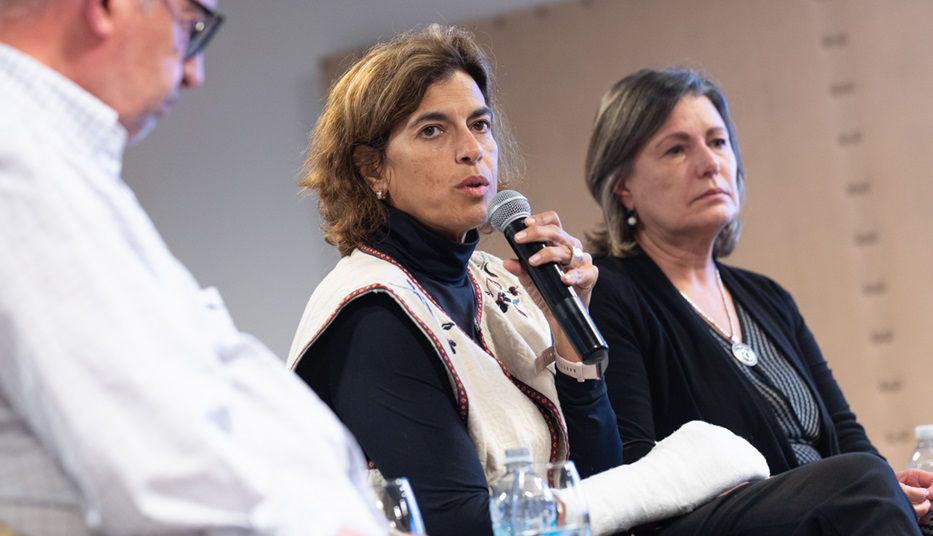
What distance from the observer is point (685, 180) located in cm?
267

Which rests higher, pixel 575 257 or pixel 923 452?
pixel 575 257

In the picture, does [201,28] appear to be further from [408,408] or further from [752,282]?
[752,282]

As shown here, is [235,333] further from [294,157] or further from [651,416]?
→ [294,157]

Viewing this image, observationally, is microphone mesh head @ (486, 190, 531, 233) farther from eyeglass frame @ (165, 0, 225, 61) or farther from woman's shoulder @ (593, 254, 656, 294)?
eyeglass frame @ (165, 0, 225, 61)

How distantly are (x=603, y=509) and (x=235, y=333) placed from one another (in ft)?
2.72

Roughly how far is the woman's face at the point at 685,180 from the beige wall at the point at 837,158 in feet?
3.79

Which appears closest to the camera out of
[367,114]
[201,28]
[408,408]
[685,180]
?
[201,28]

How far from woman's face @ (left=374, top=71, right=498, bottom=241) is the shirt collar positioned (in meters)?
1.04

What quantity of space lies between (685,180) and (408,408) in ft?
3.73

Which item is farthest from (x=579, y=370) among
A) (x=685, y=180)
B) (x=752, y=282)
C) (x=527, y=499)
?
(x=752, y=282)

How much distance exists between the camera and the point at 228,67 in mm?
4039

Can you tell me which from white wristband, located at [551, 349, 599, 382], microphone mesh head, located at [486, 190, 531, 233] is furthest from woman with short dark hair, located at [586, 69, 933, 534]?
microphone mesh head, located at [486, 190, 531, 233]

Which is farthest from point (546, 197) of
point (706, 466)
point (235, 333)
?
point (235, 333)

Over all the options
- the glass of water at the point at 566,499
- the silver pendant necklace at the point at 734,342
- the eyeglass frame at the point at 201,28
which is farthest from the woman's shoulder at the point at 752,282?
the eyeglass frame at the point at 201,28
